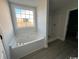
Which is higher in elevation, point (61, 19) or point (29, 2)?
point (29, 2)

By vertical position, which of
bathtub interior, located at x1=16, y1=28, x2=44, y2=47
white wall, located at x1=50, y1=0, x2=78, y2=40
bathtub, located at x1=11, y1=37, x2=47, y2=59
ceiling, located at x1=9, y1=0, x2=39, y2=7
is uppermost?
ceiling, located at x1=9, y1=0, x2=39, y2=7

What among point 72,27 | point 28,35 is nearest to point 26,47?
point 28,35

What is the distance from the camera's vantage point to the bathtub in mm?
2051

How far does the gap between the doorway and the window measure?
173cm

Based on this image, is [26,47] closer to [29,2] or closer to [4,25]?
[4,25]

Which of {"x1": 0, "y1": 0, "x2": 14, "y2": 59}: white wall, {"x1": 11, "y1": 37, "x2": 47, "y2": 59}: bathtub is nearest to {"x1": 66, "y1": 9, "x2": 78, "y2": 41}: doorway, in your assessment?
{"x1": 11, "y1": 37, "x2": 47, "y2": 59}: bathtub

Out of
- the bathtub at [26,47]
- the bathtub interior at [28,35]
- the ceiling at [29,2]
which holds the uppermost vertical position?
the ceiling at [29,2]

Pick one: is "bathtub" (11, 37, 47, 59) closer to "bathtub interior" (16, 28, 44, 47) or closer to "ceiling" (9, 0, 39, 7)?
"bathtub interior" (16, 28, 44, 47)

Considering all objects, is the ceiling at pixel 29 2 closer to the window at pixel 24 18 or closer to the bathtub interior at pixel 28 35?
the window at pixel 24 18

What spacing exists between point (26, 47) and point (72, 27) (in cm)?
243

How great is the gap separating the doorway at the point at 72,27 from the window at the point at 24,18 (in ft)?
5.69

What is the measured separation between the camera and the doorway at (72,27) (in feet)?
11.1

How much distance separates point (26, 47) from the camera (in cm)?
227

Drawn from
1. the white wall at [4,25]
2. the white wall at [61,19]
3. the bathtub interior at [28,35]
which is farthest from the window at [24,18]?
the white wall at [61,19]
